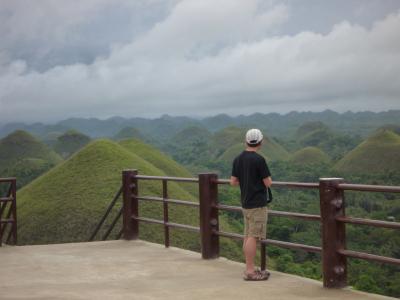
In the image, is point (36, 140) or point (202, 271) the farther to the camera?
point (36, 140)

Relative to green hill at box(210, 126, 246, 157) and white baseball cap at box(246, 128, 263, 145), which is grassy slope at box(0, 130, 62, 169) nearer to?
green hill at box(210, 126, 246, 157)

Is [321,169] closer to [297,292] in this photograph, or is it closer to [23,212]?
[23,212]

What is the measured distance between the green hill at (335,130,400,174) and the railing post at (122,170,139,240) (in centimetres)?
8917

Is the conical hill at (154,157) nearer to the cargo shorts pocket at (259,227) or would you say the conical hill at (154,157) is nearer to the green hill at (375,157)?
the green hill at (375,157)

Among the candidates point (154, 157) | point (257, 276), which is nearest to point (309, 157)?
point (154, 157)

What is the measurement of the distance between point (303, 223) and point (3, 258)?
42.9 metres

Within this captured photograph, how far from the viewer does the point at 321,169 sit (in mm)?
101688

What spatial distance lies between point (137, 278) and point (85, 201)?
40.6 m

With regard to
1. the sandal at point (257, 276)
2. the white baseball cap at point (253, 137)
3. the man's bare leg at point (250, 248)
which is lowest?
the sandal at point (257, 276)

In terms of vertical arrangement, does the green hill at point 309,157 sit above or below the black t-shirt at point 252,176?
below

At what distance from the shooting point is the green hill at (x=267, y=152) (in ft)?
441

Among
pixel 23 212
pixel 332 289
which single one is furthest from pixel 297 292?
pixel 23 212

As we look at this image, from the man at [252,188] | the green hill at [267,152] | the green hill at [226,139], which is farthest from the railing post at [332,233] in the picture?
the green hill at [226,139]

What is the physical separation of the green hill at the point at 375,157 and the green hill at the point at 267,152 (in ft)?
99.2
